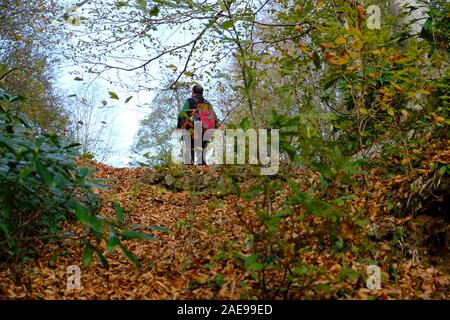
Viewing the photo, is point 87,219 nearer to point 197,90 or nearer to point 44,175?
point 44,175

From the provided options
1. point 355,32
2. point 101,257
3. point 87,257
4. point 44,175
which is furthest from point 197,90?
point 44,175

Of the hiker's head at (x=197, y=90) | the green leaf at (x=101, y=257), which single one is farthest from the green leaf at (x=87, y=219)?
the hiker's head at (x=197, y=90)

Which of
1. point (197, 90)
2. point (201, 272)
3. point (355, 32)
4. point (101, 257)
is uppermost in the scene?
point (197, 90)

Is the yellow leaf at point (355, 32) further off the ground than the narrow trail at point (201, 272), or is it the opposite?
the yellow leaf at point (355, 32)

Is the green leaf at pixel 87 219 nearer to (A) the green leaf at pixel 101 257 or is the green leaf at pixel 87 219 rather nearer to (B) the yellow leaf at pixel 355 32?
(A) the green leaf at pixel 101 257

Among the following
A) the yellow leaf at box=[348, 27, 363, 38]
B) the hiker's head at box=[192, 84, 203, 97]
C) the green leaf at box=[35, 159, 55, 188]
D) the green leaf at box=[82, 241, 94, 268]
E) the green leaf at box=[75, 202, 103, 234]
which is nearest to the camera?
the green leaf at box=[35, 159, 55, 188]

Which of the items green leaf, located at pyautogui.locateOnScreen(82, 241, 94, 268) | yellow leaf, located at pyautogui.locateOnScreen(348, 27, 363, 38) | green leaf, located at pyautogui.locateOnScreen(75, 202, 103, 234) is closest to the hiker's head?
yellow leaf, located at pyautogui.locateOnScreen(348, 27, 363, 38)

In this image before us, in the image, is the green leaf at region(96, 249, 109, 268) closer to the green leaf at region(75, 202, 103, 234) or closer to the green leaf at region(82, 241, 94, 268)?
the green leaf at region(82, 241, 94, 268)

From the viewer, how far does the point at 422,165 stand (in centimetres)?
390

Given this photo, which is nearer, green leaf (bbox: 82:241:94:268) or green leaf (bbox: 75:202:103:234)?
A: green leaf (bbox: 75:202:103:234)

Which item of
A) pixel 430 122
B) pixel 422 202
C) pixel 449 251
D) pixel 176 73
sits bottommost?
pixel 449 251
